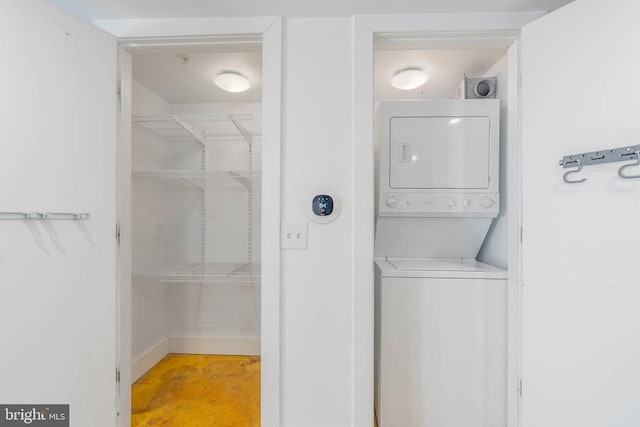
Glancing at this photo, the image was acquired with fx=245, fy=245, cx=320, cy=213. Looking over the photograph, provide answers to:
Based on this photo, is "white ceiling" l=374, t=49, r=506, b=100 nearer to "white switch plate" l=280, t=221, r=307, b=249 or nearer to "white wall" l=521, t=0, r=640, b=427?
"white wall" l=521, t=0, r=640, b=427

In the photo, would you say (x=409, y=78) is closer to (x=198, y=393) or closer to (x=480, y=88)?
(x=480, y=88)

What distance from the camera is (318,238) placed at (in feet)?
4.38

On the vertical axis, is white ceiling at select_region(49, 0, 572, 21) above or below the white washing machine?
above

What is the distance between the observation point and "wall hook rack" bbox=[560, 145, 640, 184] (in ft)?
3.07

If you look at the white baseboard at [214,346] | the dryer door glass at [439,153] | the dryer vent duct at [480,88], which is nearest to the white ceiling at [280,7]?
the dryer vent duct at [480,88]

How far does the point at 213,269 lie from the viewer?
2.20 metres

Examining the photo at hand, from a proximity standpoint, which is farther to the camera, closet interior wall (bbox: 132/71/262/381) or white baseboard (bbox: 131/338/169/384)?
closet interior wall (bbox: 132/71/262/381)

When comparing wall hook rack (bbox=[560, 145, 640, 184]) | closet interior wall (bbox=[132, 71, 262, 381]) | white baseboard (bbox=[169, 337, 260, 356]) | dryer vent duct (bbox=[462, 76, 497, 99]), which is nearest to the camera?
wall hook rack (bbox=[560, 145, 640, 184])

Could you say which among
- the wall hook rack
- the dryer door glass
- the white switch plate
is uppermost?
the dryer door glass

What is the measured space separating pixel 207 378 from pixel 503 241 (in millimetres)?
2464

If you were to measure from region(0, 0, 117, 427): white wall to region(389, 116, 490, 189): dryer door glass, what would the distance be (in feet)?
5.37

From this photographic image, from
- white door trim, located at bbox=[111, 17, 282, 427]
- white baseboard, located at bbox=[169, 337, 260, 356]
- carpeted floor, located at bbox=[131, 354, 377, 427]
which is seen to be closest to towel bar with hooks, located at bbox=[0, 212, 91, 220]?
white door trim, located at bbox=[111, 17, 282, 427]

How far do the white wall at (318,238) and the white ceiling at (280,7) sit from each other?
8 centimetres

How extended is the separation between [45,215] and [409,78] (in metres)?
Answer: 2.30
